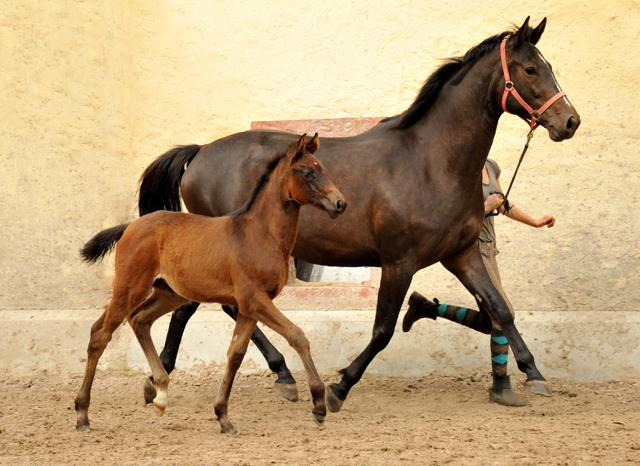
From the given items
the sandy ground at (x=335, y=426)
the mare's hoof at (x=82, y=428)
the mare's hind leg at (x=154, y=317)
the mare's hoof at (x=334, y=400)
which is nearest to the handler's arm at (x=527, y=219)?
the sandy ground at (x=335, y=426)

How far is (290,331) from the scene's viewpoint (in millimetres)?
3643

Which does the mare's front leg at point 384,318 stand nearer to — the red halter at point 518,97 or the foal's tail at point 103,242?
the red halter at point 518,97

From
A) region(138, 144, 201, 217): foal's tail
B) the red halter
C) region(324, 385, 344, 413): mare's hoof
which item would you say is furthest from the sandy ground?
the red halter

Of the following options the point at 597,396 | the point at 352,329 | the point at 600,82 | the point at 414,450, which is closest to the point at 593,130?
the point at 600,82

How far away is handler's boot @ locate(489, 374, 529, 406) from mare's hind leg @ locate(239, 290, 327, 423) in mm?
1613

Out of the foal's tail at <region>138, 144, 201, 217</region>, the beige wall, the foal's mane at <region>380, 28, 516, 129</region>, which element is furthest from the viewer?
the beige wall

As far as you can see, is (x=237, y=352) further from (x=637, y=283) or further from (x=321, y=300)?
(x=637, y=283)

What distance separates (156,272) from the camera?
398 cm

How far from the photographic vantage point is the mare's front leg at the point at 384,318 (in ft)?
14.7

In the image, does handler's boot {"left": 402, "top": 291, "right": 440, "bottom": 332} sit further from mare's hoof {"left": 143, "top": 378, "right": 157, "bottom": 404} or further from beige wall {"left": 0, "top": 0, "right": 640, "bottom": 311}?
mare's hoof {"left": 143, "top": 378, "right": 157, "bottom": 404}

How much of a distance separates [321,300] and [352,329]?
19.4 inches

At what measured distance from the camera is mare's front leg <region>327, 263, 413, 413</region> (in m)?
4.48

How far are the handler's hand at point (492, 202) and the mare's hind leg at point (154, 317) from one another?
2193mm

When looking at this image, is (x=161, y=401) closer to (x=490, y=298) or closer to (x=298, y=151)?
(x=298, y=151)
